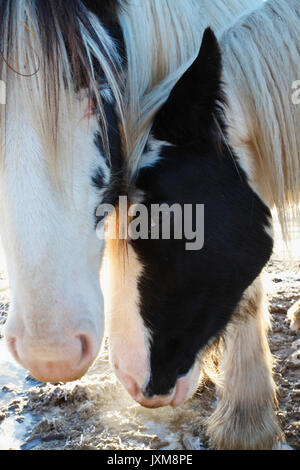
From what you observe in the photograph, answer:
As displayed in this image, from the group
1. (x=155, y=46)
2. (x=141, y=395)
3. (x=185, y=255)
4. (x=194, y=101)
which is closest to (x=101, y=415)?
(x=141, y=395)

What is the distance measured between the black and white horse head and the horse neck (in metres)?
0.10

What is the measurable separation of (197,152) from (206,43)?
357mm

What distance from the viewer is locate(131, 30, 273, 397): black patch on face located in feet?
4.81

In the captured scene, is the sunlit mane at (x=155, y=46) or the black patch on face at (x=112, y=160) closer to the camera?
the black patch on face at (x=112, y=160)

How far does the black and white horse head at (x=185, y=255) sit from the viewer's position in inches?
58.0

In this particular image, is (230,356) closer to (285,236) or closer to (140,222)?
(285,236)

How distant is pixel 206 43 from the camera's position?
136 centimetres

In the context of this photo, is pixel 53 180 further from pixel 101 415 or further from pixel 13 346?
pixel 101 415

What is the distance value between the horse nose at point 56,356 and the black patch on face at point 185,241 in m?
0.42

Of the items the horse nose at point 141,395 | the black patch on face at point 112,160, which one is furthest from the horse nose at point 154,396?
the black patch on face at point 112,160

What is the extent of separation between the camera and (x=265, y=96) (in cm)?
164

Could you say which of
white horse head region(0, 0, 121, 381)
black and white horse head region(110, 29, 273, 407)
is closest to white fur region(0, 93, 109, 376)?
white horse head region(0, 0, 121, 381)

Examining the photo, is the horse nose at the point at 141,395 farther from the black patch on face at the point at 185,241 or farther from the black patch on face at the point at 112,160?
the black patch on face at the point at 112,160
